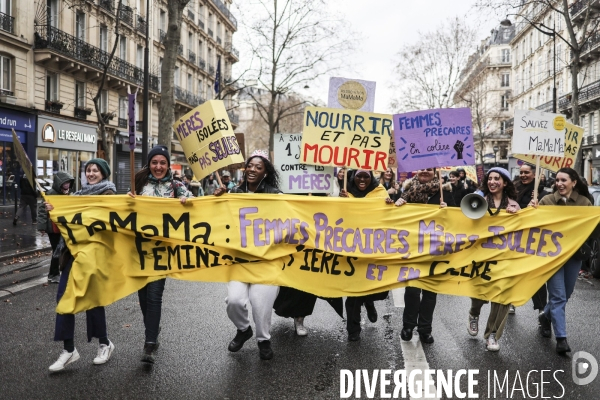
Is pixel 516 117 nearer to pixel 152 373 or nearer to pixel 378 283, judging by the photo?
pixel 378 283

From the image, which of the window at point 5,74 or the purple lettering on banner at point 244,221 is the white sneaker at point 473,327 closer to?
the purple lettering on banner at point 244,221

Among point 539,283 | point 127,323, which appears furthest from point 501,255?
point 127,323

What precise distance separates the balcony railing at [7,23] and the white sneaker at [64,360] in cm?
2137

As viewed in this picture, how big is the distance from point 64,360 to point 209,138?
2.52 meters

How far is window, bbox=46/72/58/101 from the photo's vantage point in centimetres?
2653

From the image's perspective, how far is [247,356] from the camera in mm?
5223

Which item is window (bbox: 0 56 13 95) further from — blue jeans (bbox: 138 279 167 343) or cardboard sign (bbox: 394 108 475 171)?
cardboard sign (bbox: 394 108 475 171)

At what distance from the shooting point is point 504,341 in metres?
5.85

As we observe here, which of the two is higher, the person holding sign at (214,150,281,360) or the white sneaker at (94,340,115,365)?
the person holding sign at (214,150,281,360)

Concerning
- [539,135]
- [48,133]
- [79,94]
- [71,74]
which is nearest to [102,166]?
[539,135]

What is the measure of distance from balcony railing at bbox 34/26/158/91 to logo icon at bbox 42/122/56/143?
10.5 feet

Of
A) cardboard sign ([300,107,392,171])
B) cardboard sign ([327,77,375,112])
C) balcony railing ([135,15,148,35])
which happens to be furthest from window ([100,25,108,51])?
cardboard sign ([300,107,392,171])

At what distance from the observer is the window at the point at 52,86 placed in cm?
2653

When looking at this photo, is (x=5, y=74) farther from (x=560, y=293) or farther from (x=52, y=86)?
(x=560, y=293)
